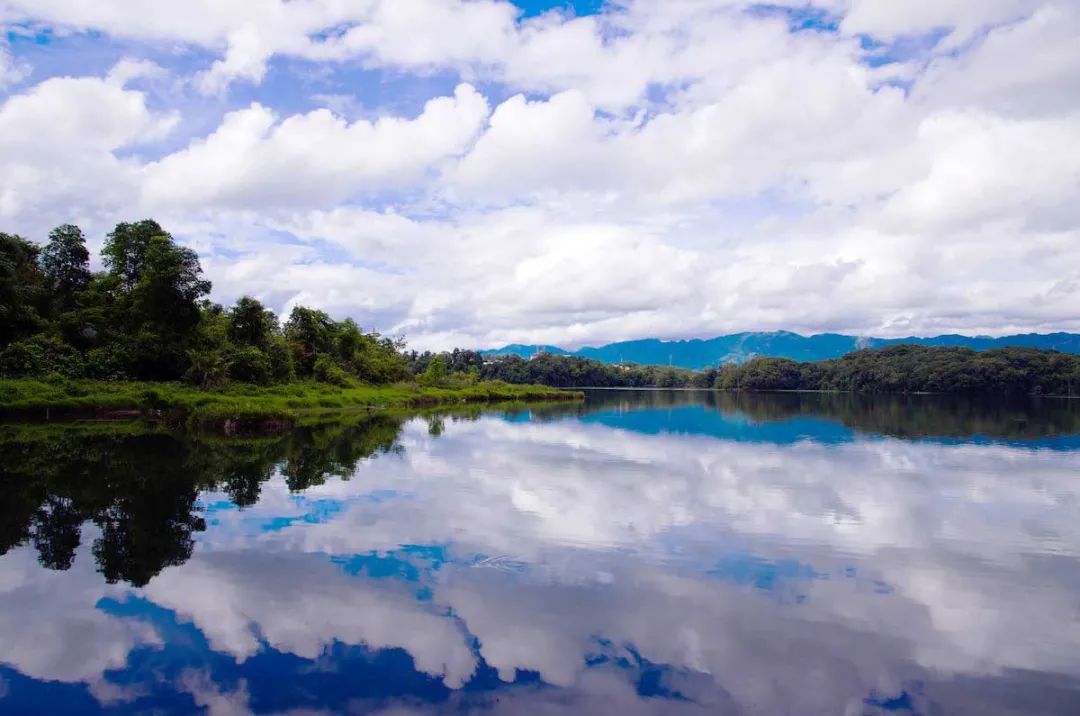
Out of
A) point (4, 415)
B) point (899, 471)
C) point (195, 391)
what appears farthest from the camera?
point (195, 391)

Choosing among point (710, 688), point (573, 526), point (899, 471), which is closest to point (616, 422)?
point (899, 471)

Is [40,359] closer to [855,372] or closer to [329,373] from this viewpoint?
[329,373]

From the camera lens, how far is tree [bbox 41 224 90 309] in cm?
5044

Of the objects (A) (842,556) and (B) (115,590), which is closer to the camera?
(B) (115,590)

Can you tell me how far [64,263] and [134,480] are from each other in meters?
40.7

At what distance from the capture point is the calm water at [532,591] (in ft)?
25.1

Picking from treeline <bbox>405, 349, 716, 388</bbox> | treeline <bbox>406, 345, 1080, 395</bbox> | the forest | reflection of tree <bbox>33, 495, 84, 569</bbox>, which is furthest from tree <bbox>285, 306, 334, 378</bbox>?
treeline <bbox>405, 349, 716, 388</bbox>

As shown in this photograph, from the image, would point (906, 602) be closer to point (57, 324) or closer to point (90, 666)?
point (90, 666)

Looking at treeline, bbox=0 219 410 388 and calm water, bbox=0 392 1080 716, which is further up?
treeline, bbox=0 219 410 388

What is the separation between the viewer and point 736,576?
1163 cm

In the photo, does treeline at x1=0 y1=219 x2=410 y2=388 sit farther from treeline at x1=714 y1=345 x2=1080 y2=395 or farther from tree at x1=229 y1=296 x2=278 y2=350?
treeline at x1=714 y1=345 x2=1080 y2=395

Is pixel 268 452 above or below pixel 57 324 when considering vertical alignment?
below

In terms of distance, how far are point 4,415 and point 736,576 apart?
3869 centimetres

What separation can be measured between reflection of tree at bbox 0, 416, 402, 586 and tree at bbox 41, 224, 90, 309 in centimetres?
2189
